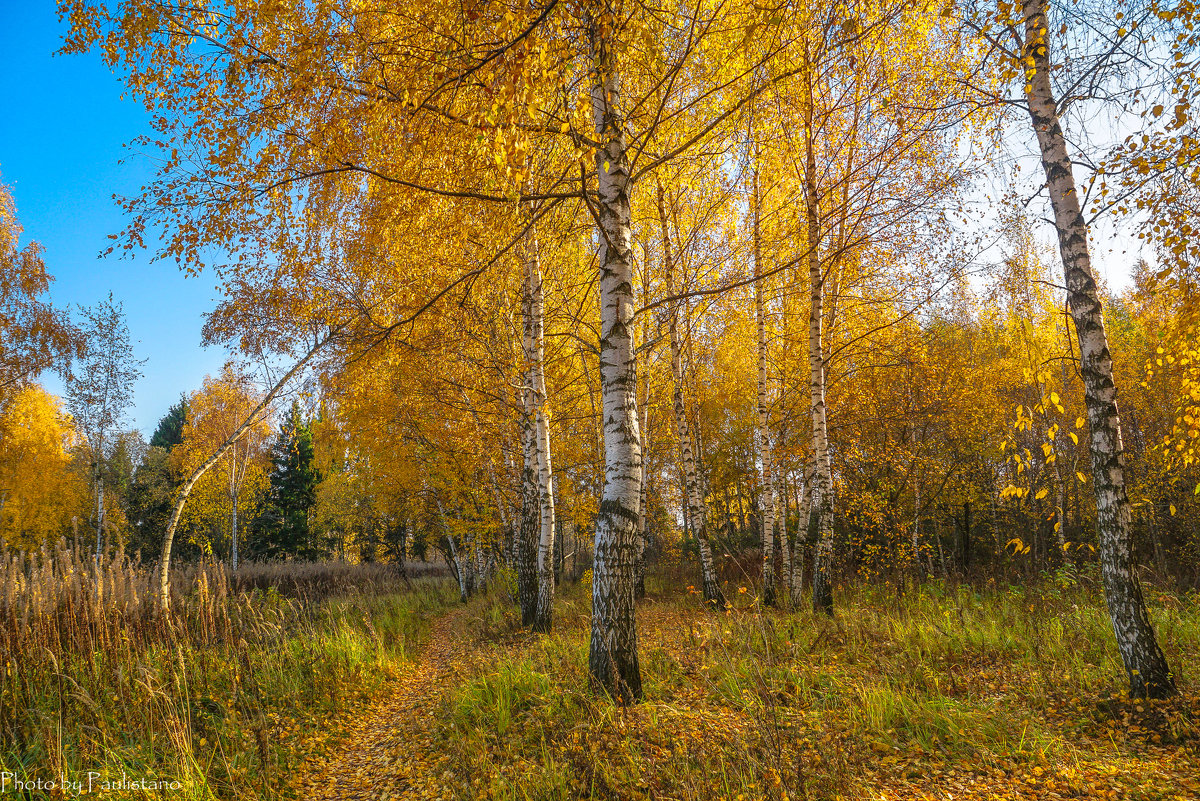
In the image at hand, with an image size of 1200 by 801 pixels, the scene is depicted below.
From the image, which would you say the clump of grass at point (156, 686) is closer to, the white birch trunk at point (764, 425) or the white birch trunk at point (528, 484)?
the white birch trunk at point (528, 484)

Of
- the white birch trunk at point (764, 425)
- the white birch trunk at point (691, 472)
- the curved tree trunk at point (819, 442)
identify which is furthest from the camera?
the white birch trunk at point (691, 472)

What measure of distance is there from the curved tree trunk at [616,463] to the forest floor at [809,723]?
358mm

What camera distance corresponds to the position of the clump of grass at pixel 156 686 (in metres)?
3.45

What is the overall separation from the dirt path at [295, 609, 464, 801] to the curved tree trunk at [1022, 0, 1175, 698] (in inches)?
204

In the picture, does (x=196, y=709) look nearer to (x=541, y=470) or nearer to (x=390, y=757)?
(x=390, y=757)

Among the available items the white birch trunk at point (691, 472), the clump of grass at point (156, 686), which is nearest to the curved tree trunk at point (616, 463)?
the clump of grass at point (156, 686)

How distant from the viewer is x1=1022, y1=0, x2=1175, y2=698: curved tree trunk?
3.75 meters

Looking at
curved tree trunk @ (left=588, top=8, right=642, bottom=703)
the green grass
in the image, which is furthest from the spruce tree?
curved tree trunk @ (left=588, top=8, right=642, bottom=703)

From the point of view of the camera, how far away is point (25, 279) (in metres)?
11.7

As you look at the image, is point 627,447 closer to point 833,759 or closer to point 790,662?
point 833,759

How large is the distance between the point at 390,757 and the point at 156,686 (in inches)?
95.5

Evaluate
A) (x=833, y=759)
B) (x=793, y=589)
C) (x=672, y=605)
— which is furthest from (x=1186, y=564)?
(x=833, y=759)

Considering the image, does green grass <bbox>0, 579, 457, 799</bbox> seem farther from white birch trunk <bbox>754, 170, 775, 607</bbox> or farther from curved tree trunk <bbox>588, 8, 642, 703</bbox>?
white birch trunk <bbox>754, 170, 775, 607</bbox>

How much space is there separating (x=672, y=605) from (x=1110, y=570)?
23.5 ft
